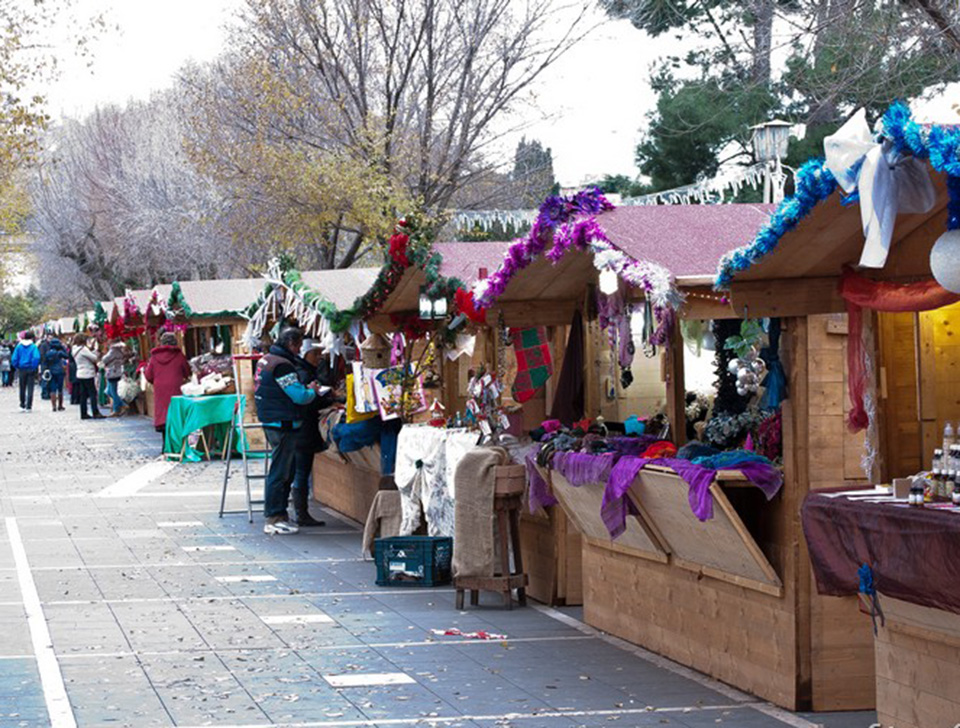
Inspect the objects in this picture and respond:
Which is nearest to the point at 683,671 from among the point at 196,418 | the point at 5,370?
the point at 196,418

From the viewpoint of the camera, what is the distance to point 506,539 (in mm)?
10711

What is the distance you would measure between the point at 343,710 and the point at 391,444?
6453 mm

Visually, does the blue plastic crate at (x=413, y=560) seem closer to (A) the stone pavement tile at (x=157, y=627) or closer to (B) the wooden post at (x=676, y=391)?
(A) the stone pavement tile at (x=157, y=627)

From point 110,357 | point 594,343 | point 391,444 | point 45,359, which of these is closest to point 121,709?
point 594,343

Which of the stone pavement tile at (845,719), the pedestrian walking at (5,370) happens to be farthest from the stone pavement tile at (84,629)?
the pedestrian walking at (5,370)

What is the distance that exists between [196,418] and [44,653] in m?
13.6

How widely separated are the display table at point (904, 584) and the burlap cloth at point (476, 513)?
3772mm

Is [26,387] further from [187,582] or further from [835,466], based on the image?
[835,466]

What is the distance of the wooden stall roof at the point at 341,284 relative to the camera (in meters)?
16.5

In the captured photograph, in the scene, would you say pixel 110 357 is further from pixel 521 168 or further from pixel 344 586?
pixel 344 586

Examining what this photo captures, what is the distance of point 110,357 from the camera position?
35312 millimetres

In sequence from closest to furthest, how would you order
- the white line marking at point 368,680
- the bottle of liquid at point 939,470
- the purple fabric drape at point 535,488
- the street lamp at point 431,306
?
the bottle of liquid at point 939,470, the white line marking at point 368,680, the purple fabric drape at point 535,488, the street lamp at point 431,306

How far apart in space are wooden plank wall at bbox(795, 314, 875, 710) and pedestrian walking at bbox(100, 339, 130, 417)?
94.0 ft

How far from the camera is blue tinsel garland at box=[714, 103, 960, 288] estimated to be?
5629 mm
